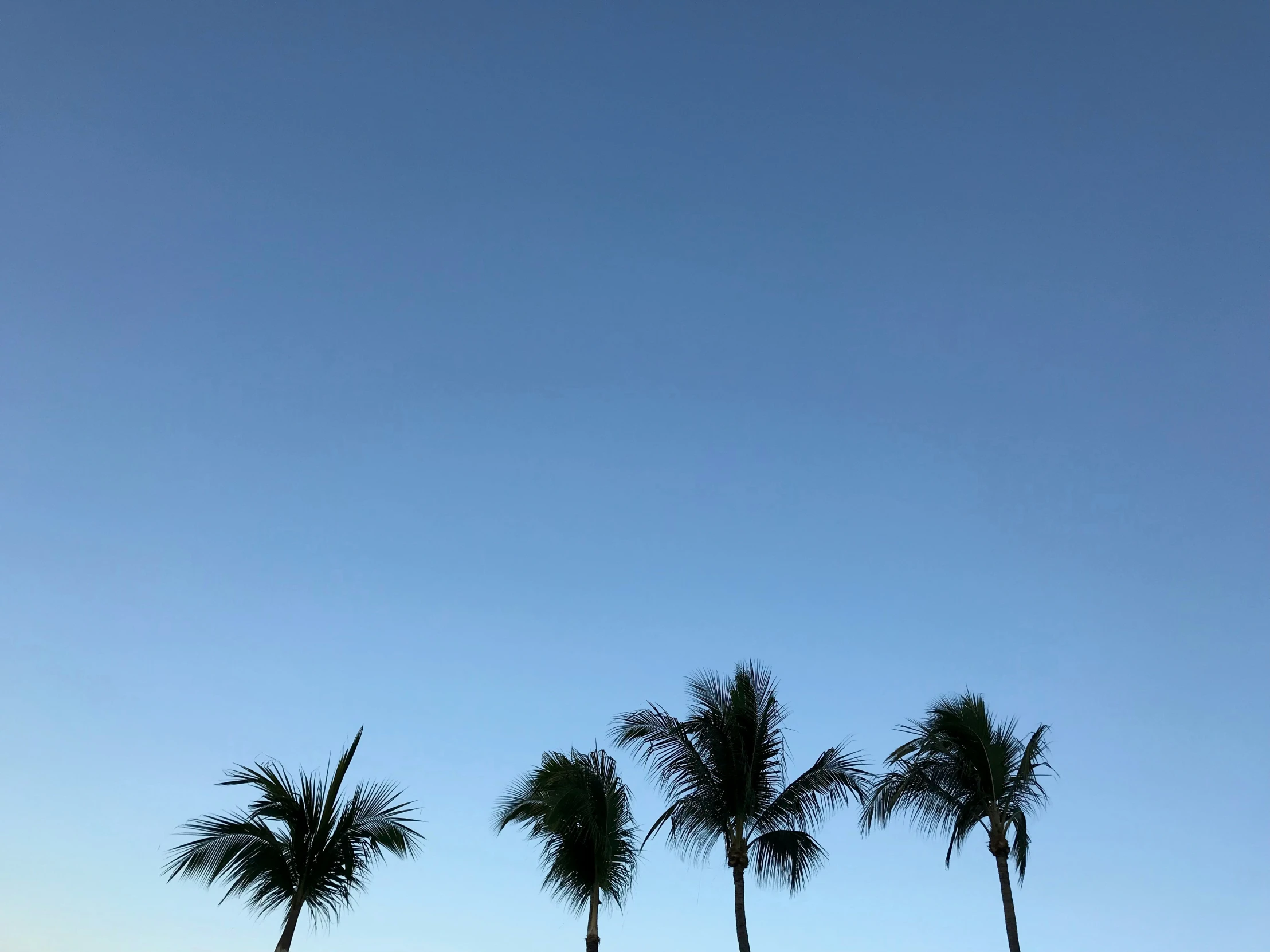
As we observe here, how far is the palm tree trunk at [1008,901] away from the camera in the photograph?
25875 mm

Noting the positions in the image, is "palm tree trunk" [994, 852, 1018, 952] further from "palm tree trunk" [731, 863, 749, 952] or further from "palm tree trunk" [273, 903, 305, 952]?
"palm tree trunk" [273, 903, 305, 952]

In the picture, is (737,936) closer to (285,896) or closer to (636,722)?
(636,722)

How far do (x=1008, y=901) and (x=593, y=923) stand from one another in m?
10.5

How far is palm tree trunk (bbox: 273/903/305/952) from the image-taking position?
1736cm

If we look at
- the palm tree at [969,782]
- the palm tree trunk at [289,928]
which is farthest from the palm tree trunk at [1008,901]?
the palm tree trunk at [289,928]

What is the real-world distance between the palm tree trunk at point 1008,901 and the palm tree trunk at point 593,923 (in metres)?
10.3

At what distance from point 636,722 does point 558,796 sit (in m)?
3.92

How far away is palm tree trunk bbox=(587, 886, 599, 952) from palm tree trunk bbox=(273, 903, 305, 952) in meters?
9.32

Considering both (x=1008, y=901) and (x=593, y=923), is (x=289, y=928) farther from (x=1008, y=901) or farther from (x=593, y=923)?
(x=1008, y=901)

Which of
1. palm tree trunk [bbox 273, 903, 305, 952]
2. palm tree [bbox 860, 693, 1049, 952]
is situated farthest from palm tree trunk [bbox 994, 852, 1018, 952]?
palm tree trunk [bbox 273, 903, 305, 952]

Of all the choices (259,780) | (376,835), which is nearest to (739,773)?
(376,835)

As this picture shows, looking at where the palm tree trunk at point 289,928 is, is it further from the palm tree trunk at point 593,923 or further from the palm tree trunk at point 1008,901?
the palm tree trunk at point 1008,901

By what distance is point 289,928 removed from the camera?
17750 millimetres

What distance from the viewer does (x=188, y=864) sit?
59.0 feet
